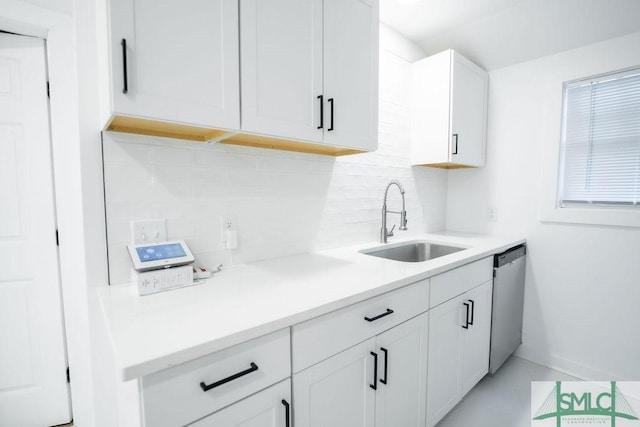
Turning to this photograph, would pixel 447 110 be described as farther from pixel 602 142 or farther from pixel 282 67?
pixel 282 67

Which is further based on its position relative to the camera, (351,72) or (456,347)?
(456,347)

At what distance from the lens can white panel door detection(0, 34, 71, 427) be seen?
1.45m

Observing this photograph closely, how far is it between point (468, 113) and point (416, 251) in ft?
3.68

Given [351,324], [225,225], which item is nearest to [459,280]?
[351,324]

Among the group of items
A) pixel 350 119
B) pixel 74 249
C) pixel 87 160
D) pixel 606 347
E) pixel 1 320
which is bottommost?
pixel 606 347

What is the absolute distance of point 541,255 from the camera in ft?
7.33

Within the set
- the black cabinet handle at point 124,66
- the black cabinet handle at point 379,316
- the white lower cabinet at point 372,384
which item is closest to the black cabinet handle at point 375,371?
the white lower cabinet at point 372,384

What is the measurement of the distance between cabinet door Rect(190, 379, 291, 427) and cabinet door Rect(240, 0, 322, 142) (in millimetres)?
855

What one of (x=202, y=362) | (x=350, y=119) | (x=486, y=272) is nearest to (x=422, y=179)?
(x=486, y=272)

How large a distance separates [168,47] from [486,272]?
1.96 meters

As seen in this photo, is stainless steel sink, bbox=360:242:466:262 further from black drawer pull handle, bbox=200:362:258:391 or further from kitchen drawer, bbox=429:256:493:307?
black drawer pull handle, bbox=200:362:258:391

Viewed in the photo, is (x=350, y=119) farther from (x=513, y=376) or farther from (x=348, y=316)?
(x=513, y=376)

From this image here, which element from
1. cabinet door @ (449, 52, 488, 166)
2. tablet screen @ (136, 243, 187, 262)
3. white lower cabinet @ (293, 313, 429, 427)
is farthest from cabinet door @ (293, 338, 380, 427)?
cabinet door @ (449, 52, 488, 166)

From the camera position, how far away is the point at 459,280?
5.21ft
